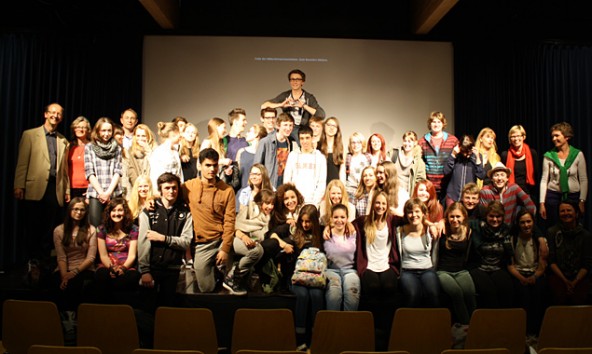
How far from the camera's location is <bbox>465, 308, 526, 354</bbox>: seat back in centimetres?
321

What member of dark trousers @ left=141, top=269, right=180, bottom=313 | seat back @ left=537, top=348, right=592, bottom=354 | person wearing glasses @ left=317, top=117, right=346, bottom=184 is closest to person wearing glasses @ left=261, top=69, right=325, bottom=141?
person wearing glasses @ left=317, top=117, right=346, bottom=184

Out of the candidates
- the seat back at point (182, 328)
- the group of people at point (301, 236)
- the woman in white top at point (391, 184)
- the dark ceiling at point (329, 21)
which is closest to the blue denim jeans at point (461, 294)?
the group of people at point (301, 236)

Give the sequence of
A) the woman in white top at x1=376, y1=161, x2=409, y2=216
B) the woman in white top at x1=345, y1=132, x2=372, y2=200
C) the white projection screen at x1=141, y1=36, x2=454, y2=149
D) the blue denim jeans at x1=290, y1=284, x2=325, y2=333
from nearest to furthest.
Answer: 1. the blue denim jeans at x1=290, y1=284, x2=325, y2=333
2. the woman in white top at x1=376, y1=161, x2=409, y2=216
3. the woman in white top at x1=345, y1=132, x2=372, y2=200
4. the white projection screen at x1=141, y1=36, x2=454, y2=149

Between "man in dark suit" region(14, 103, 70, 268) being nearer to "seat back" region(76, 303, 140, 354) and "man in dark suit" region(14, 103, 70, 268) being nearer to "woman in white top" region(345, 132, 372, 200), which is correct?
"seat back" region(76, 303, 140, 354)

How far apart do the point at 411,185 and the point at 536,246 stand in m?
1.47

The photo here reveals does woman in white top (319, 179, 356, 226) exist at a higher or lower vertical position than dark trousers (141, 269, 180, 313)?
higher

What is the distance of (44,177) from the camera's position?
5.30m

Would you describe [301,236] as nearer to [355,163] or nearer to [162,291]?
[162,291]

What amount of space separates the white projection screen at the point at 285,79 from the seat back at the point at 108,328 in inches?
167

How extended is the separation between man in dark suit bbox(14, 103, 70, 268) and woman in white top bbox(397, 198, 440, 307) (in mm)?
3102

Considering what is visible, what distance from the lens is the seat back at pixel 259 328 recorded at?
10.4 feet

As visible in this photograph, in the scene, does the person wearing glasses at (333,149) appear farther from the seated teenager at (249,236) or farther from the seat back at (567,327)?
the seat back at (567,327)

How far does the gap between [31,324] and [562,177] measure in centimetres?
482

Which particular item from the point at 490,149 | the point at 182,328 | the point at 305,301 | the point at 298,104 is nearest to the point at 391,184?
the point at 490,149
